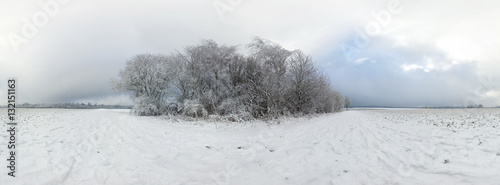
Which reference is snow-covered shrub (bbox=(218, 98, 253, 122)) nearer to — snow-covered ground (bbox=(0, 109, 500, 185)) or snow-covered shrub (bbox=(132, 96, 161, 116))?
snow-covered shrub (bbox=(132, 96, 161, 116))

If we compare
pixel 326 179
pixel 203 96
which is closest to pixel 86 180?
pixel 326 179

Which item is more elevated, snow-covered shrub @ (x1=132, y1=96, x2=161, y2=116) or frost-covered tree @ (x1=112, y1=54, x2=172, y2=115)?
frost-covered tree @ (x1=112, y1=54, x2=172, y2=115)

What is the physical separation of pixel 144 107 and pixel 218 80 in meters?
9.00

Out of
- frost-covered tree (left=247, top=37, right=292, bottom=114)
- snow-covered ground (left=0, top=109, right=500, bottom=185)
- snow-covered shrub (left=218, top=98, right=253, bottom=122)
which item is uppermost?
frost-covered tree (left=247, top=37, right=292, bottom=114)

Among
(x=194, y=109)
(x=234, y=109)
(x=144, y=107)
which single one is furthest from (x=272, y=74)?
(x=144, y=107)

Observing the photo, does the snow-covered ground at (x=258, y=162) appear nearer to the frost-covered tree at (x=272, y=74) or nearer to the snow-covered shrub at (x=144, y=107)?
the frost-covered tree at (x=272, y=74)

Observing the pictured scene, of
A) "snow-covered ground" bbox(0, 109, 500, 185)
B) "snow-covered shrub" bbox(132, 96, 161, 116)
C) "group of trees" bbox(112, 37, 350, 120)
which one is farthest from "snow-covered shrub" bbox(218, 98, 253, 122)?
"snow-covered ground" bbox(0, 109, 500, 185)

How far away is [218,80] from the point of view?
74.7ft

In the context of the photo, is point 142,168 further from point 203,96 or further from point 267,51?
point 267,51

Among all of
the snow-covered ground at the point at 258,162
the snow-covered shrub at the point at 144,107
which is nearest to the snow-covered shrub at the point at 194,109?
the snow-covered shrub at the point at 144,107

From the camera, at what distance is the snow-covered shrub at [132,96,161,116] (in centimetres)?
2408

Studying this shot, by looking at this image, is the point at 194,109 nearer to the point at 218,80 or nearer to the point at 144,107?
the point at 218,80

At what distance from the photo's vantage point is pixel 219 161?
5.81 meters

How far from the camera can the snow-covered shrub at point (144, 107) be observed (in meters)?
24.1
